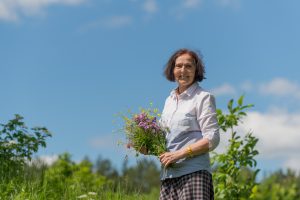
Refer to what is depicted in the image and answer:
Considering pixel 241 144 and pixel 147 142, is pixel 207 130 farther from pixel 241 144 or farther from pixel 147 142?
pixel 241 144

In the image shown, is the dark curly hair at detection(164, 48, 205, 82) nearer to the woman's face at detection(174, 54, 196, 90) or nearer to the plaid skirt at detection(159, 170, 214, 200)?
the woman's face at detection(174, 54, 196, 90)

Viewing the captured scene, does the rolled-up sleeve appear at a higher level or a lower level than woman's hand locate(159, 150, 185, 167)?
higher

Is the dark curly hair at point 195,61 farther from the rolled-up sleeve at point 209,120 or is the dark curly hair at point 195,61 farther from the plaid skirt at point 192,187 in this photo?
the plaid skirt at point 192,187

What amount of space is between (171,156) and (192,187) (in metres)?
0.28

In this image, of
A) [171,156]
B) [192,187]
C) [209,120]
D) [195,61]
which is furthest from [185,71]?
[192,187]

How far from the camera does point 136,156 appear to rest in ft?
14.9

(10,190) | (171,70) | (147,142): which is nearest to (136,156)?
(147,142)

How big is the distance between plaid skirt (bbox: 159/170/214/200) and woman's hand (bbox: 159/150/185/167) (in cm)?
16

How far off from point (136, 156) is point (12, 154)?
3.45 m

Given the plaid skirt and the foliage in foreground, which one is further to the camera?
the foliage in foreground

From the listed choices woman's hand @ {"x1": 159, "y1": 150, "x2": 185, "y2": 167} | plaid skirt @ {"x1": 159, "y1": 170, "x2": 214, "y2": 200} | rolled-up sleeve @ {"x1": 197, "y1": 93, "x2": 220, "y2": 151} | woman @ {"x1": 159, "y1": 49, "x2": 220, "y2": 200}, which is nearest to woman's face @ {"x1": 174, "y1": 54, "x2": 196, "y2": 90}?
woman @ {"x1": 159, "y1": 49, "x2": 220, "y2": 200}

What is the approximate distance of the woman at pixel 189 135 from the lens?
4.01 meters

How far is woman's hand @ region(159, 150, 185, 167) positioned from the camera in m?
4.02

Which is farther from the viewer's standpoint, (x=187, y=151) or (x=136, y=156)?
(x=136, y=156)
